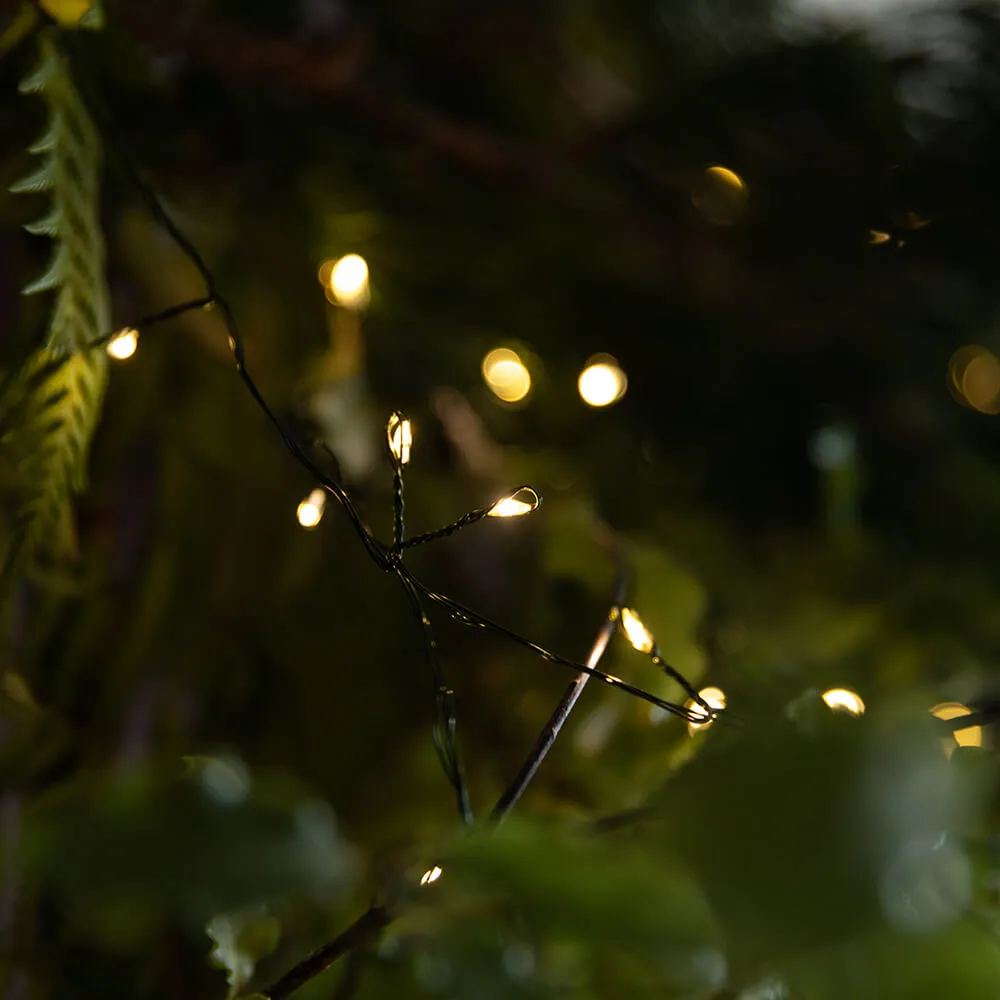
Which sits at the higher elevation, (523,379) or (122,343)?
(122,343)

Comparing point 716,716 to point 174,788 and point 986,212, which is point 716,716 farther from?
point 986,212

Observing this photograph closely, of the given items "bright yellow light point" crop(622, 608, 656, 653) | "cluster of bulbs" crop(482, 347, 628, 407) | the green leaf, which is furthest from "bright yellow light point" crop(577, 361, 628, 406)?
the green leaf

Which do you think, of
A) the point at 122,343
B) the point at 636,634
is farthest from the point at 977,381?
the point at 122,343

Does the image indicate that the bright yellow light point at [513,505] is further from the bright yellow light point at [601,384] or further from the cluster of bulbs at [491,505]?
the bright yellow light point at [601,384]

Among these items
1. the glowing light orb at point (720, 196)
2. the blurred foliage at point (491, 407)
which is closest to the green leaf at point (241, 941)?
the blurred foliage at point (491, 407)

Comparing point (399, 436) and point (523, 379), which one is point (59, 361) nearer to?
point (399, 436)
